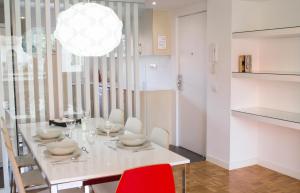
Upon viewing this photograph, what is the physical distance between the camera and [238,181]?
4.02 metres

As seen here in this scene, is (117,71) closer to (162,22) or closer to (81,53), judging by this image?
(162,22)

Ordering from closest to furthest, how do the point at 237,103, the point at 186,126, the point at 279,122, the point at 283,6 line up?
the point at 279,122, the point at 283,6, the point at 237,103, the point at 186,126

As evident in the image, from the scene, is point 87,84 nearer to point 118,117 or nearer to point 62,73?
point 62,73

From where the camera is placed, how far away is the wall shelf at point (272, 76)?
358cm

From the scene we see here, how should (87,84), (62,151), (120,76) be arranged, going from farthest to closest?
(120,76)
(87,84)
(62,151)

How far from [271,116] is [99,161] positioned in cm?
229

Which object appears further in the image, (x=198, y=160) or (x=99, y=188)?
(x=198, y=160)

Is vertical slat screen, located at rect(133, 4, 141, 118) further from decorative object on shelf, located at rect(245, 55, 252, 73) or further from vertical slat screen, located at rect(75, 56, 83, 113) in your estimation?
decorative object on shelf, located at rect(245, 55, 252, 73)

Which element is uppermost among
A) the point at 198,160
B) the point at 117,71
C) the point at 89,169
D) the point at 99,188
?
the point at 117,71

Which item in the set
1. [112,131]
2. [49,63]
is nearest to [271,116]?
[112,131]

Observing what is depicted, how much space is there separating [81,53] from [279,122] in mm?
2261

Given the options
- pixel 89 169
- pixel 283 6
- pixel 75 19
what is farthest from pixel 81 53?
pixel 283 6

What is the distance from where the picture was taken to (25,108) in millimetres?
4105

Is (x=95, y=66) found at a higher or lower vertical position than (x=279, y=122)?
higher
